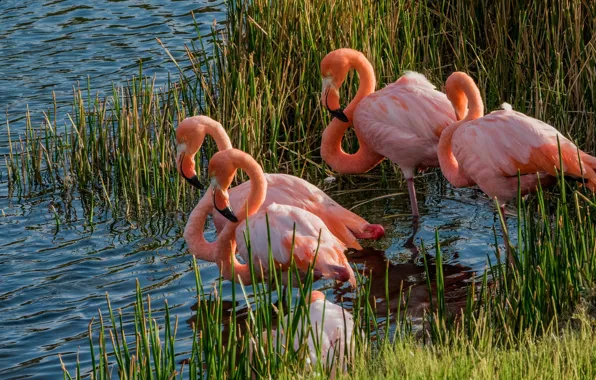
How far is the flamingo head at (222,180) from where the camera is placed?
546 cm

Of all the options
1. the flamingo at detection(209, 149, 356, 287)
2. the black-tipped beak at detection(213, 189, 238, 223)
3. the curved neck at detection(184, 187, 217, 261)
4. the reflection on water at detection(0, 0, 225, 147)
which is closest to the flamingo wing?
the flamingo at detection(209, 149, 356, 287)

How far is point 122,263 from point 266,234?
151 centimetres

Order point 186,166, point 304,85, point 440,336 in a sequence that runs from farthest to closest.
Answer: point 304,85 < point 186,166 < point 440,336

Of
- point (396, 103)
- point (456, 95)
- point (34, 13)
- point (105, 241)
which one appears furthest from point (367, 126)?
point (34, 13)

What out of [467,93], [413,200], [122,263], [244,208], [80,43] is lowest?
[122,263]

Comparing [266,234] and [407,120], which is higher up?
[407,120]

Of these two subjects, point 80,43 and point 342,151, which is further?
point 80,43

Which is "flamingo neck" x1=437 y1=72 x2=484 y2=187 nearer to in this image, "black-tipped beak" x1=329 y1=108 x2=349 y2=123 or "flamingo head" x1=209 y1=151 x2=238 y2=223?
"black-tipped beak" x1=329 y1=108 x2=349 y2=123

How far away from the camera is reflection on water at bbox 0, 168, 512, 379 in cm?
537

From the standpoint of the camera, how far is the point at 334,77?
6801mm

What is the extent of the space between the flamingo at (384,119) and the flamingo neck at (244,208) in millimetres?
1357

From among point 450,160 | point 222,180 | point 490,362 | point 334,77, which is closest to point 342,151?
point 334,77

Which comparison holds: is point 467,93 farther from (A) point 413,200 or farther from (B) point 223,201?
(B) point 223,201

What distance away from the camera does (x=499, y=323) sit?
13.3ft
